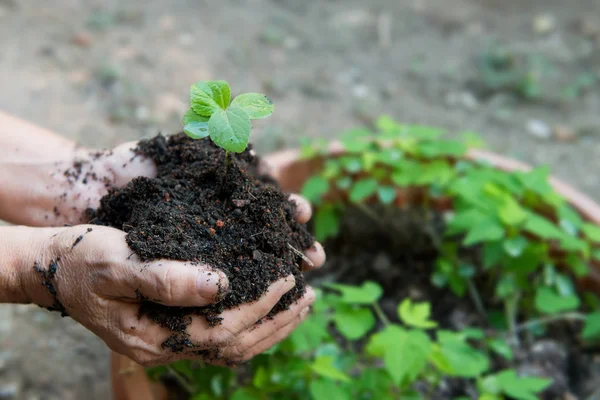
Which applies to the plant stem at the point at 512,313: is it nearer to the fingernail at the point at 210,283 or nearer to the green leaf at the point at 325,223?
the green leaf at the point at 325,223

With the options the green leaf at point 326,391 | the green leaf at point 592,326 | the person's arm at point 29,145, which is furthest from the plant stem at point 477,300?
the person's arm at point 29,145

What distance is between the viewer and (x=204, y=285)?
3.47 ft

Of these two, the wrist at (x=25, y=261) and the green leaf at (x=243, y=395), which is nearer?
the wrist at (x=25, y=261)

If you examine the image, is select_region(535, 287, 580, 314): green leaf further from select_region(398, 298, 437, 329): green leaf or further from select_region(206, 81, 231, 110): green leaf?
select_region(206, 81, 231, 110): green leaf

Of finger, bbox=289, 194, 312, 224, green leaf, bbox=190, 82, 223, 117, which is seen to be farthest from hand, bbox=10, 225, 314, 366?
green leaf, bbox=190, 82, 223, 117

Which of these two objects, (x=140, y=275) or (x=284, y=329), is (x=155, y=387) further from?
(x=140, y=275)

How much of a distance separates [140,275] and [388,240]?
1497 mm

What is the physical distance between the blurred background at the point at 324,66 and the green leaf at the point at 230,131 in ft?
5.11

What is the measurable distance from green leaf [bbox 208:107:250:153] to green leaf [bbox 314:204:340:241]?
1115mm

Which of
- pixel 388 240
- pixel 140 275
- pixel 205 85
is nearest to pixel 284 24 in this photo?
pixel 388 240

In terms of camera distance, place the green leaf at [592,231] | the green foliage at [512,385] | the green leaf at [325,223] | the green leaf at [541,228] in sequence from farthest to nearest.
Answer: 1. the green leaf at [325,223]
2. the green leaf at [592,231]
3. the green leaf at [541,228]
4. the green foliage at [512,385]

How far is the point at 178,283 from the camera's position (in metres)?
1.04

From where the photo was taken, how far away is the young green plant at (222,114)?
43.7 inches

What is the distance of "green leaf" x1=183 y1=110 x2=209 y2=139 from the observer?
114 centimetres
